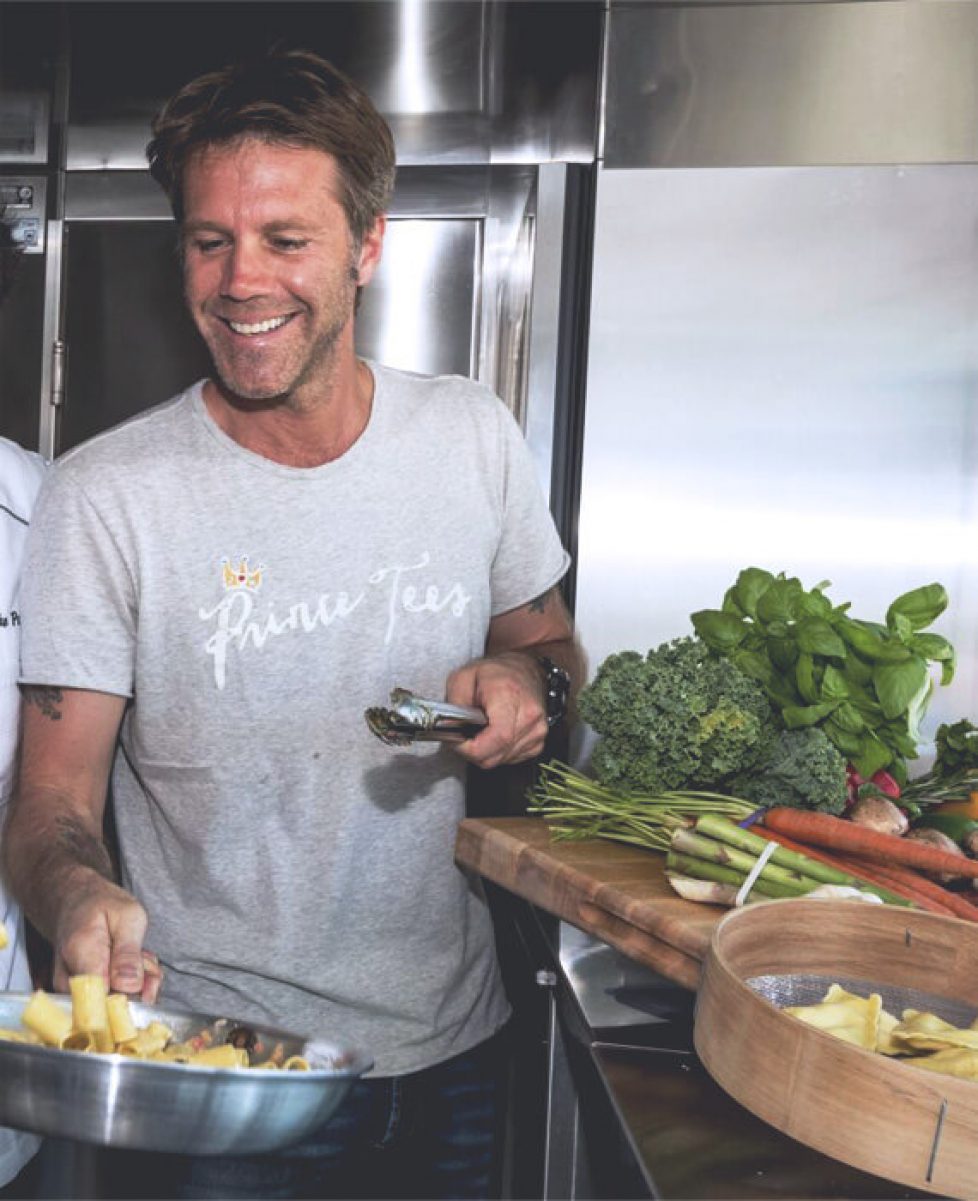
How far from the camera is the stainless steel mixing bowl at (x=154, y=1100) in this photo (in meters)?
0.80

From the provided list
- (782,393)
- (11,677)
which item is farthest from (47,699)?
(782,393)

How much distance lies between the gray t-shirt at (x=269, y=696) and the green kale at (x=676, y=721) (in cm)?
19

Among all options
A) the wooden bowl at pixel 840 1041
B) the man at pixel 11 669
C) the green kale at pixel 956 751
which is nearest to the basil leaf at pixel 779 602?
the green kale at pixel 956 751

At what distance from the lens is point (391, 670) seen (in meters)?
1.57

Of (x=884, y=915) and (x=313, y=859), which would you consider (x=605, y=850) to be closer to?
(x=313, y=859)

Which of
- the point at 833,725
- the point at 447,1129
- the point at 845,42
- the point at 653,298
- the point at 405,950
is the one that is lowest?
the point at 447,1129

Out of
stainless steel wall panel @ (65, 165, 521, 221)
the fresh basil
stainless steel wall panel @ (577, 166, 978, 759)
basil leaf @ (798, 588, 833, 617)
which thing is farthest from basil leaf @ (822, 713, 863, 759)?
stainless steel wall panel @ (65, 165, 521, 221)

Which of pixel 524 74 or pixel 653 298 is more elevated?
pixel 524 74

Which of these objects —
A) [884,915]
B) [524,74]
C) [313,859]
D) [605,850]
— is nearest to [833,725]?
[605,850]

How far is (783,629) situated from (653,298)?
2.48 ft

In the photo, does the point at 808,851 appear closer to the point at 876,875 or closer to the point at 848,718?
the point at 876,875

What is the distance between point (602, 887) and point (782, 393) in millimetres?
1111

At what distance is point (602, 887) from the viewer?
132 cm

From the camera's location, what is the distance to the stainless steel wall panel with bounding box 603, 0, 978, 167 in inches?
85.5
